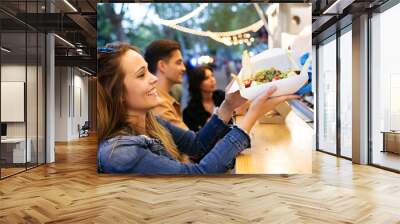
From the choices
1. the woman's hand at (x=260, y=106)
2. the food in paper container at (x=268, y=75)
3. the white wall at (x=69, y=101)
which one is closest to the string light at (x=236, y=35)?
the food in paper container at (x=268, y=75)

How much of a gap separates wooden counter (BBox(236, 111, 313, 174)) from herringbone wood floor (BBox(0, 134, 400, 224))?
0.19 m

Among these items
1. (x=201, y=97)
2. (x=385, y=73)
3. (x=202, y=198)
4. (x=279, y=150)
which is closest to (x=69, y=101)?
(x=201, y=97)

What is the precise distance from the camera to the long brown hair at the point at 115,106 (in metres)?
6.32

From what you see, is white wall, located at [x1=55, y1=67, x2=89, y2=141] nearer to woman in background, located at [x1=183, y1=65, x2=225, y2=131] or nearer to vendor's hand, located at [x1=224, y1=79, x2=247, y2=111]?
woman in background, located at [x1=183, y1=65, x2=225, y2=131]

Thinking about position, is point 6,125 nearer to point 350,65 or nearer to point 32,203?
point 32,203

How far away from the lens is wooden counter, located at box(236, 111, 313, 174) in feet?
20.7

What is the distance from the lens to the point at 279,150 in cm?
636

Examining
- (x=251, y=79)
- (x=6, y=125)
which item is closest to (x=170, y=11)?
(x=251, y=79)

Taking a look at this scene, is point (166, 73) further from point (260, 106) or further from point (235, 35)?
point (260, 106)

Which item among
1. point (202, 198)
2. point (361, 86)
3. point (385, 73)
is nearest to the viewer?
point (202, 198)

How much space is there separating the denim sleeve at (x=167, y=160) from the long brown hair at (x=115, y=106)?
19 cm

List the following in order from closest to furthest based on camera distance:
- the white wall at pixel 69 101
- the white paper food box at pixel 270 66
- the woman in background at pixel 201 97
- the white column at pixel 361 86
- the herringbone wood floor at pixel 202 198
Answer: the herringbone wood floor at pixel 202 198 → the white paper food box at pixel 270 66 → the woman in background at pixel 201 97 → the white column at pixel 361 86 → the white wall at pixel 69 101

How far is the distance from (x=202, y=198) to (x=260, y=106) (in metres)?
1.85

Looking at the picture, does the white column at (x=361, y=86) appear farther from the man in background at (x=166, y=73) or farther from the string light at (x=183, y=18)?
the man in background at (x=166, y=73)
